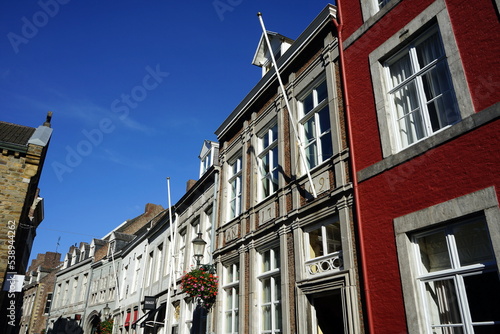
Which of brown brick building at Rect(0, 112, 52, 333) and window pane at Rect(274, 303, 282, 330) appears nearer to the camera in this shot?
window pane at Rect(274, 303, 282, 330)

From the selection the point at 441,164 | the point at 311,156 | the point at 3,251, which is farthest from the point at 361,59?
the point at 3,251

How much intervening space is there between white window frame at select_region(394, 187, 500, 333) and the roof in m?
12.4

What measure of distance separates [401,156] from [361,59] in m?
2.75

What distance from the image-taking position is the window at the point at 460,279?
17.3 ft

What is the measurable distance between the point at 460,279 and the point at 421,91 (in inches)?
130

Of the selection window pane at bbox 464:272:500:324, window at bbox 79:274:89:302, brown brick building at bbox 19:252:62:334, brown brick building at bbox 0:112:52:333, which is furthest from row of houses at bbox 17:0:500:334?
brown brick building at bbox 19:252:62:334

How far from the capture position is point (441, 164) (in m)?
6.17

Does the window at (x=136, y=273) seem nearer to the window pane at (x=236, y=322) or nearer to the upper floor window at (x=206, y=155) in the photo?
the upper floor window at (x=206, y=155)

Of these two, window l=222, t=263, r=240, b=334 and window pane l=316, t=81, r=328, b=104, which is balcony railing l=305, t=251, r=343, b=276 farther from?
window pane l=316, t=81, r=328, b=104

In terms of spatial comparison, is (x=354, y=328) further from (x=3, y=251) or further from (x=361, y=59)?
(x=3, y=251)

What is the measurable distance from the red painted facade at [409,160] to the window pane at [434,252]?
0.45 meters

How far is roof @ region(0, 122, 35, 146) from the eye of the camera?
1355 centimetres

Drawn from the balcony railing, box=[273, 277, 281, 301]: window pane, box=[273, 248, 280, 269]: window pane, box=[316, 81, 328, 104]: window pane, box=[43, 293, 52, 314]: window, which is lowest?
box=[273, 277, 281, 301]: window pane

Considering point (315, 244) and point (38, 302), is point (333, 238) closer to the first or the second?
point (315, 244)
